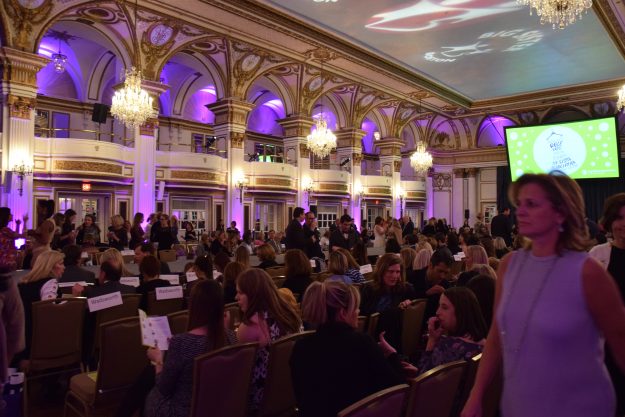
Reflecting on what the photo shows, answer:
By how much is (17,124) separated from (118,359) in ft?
32.5

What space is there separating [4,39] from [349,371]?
11.7 m

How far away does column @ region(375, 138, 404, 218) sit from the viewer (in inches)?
865

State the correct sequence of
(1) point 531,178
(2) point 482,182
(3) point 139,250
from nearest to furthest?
1. (1) point 531,178
2. (3) point 139,250
3. (2) point 482,182

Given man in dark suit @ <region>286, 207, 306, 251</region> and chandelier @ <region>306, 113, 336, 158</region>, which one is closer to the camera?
man in dark suit @ <region>286, 207, 306, 251</region>

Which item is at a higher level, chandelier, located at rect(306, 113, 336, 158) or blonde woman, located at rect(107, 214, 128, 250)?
chandelier, located at rect(306, 113, 336, 158)

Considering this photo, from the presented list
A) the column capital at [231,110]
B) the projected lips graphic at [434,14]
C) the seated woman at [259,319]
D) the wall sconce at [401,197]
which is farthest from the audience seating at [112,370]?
the wall sconce at [401,197]

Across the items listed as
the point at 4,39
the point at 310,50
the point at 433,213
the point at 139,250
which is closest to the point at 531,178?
the point at 139,250

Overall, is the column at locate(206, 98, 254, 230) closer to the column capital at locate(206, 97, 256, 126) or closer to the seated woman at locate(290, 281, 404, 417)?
the column capital at locate(206, 97, 256, 126)

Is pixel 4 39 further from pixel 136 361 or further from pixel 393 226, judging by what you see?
pixel 136 361

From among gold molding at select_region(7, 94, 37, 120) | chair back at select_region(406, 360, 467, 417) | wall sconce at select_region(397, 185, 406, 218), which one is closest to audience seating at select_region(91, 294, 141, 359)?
chair back at select_region(406, 360, 467, 417)

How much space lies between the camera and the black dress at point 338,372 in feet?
7.03

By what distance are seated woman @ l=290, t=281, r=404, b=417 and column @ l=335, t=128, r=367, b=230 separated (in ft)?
58.4

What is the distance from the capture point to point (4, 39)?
419 inches

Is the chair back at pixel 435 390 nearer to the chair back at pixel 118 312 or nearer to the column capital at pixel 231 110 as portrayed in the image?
the chair back at pixel 118 312
